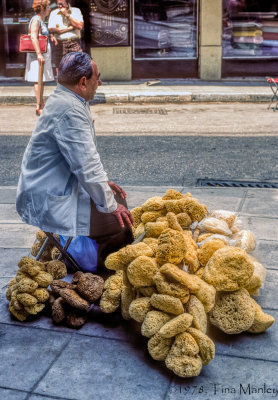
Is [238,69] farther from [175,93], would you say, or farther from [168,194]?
[168,194]

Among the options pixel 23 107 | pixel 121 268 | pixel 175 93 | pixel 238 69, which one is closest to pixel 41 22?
pixel 23 107

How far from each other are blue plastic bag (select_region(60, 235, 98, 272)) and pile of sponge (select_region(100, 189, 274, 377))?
1.00 ft

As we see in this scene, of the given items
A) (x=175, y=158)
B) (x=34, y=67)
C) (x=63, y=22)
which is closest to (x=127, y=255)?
(x=175, y=158)

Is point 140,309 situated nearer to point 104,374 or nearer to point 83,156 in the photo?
point 104,374

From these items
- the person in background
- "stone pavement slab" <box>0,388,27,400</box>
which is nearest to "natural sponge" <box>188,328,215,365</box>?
"stone pavement slab" <box>0,388,27,400</box>

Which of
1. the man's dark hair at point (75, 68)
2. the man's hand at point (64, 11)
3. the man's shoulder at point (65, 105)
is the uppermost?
the man's hand at point (64, 11)

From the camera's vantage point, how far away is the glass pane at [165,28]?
47.7ft

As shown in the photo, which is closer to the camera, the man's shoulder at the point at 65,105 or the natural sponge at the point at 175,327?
the natural sponge at the point at 175,327

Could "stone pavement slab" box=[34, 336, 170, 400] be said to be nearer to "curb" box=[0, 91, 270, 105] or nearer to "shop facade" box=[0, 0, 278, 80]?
"curb" box=[0, 91, 270, 105]

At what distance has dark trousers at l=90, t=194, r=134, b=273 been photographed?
11.9ft

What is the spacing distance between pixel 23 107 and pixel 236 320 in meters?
9.56

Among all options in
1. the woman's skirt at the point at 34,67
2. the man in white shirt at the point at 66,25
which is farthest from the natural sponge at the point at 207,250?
the man in white shirt at the point at 66,25

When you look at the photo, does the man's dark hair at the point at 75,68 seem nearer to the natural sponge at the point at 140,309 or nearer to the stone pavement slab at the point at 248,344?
the natural sponge at the point at 140,309

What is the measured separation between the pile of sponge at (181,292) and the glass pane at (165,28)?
1180 cm
